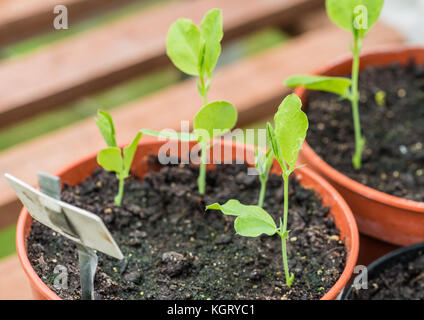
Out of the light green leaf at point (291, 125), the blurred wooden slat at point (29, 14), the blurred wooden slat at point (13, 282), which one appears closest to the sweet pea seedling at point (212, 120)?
the light green leaf at point (291, 125)

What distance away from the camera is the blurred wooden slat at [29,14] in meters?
1.42

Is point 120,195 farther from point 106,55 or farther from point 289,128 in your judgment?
point 106,55

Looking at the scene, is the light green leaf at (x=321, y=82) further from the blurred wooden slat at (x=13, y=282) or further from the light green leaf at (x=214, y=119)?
the blurred wooden slat at (x=13, y=282)

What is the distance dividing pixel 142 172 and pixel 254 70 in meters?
0.46

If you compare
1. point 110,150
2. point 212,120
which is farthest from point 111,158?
point 212,120

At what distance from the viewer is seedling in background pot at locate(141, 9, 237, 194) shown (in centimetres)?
79

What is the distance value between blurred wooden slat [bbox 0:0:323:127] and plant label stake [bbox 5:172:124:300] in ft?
1.85

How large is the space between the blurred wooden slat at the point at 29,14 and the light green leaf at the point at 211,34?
737mm

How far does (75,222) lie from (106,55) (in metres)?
0.76

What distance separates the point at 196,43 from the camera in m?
0.82

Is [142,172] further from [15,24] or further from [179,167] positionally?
[15,24]

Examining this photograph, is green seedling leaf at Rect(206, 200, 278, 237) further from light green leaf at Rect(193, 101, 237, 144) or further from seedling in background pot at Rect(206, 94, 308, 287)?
light green leaf at Rect(193, 101, 237, 144)

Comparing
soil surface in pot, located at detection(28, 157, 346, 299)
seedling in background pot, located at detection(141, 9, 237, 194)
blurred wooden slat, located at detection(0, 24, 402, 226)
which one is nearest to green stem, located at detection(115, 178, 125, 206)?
soil surface in pot, located at detection(28, 157, 346, 299)

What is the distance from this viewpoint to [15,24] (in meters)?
1.42
